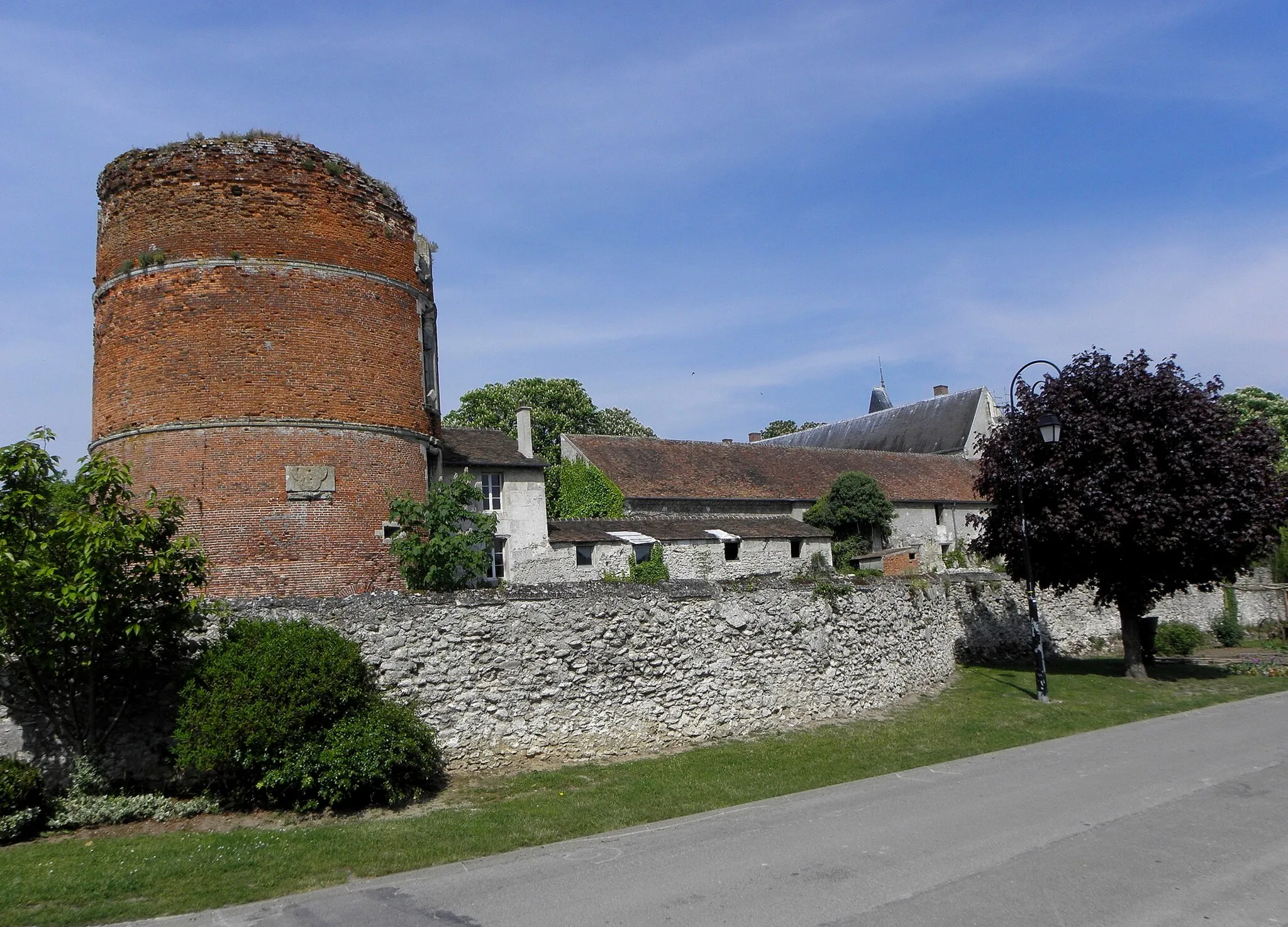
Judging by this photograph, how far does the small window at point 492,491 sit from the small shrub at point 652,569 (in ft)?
15.2

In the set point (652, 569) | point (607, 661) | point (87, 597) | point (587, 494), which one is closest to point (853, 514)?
point (587, 494)

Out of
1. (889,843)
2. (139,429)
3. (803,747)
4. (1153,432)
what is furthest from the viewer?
(1153,432)

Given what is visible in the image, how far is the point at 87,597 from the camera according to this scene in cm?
902

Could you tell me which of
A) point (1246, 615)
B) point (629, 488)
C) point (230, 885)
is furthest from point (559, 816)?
point (1246, 615)

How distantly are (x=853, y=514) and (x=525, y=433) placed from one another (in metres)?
13.8

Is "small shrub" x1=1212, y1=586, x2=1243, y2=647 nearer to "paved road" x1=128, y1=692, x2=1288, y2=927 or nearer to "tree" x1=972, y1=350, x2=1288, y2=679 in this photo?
"tree" x1=972, y1=350, x2=1288, y2=679

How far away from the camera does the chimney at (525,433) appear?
102 feet

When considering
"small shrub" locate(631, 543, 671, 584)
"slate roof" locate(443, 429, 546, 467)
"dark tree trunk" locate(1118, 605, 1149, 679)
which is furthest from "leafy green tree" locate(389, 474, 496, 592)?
"dark tree trunk" locate(1118, 605, 1149, 679)

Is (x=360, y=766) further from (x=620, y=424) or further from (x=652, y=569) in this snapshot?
(x=620, y=424)

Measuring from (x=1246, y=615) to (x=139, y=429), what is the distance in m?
35.6

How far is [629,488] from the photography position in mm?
34000

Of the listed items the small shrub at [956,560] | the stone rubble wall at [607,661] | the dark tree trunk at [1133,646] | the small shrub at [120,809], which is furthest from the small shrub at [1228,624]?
the small shrub at [120,809]

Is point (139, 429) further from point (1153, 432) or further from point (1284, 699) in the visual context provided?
point (1284, 699)

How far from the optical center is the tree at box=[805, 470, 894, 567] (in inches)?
1437
